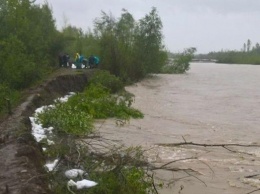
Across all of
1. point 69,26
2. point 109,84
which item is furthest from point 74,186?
point 69,26

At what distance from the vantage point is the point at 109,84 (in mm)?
23922

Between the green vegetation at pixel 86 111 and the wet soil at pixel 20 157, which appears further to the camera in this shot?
the green vegetation at pixel 86 111

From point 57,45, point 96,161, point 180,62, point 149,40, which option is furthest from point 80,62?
point 180,62

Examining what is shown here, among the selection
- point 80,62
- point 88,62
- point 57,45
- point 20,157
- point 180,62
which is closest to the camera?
point 20,157

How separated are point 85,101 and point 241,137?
5.80m

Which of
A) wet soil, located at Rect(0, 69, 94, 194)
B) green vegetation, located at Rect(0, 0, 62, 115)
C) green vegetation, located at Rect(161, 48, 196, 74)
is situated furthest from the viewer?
green vegetation, located at Rect(161, 48, 196, 74)

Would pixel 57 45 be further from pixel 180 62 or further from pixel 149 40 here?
pixel 180 62

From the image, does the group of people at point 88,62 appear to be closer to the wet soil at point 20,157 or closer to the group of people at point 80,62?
the group of people at point 80,62

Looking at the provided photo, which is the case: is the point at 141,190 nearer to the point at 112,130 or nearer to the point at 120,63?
the point at 112,130

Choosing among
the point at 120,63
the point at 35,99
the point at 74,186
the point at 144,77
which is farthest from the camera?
the point at 144,77

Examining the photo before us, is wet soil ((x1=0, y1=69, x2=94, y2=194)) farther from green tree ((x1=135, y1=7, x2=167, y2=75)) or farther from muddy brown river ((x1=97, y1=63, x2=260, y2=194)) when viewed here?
green tree ((x1=135, y1=7, x2=167, y2=75))

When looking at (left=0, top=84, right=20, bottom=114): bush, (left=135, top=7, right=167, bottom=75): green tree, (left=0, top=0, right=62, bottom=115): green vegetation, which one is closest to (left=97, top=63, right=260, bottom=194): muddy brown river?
(left=0, top=84, right=20, bottom=114): bush

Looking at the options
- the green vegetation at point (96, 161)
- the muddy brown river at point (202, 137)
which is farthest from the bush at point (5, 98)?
the muddy brown river at point (202, 137)

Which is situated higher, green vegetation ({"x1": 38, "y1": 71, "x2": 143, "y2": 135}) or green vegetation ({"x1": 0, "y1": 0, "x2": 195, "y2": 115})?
green vegetation ({"x1": 0, "y1": 0, "x2": 195, "y2": 115})
